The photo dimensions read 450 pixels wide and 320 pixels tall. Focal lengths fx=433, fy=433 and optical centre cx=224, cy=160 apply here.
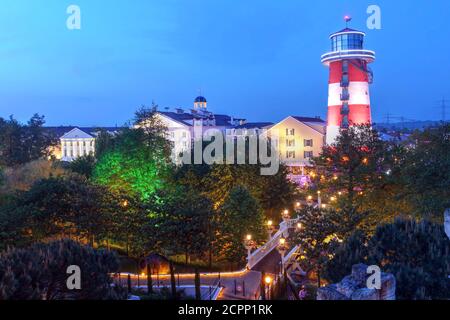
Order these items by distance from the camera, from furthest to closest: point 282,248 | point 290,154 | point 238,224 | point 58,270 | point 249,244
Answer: point 290,154 → point 238,224 → point 249,244 → point 282,248 → point 58,270

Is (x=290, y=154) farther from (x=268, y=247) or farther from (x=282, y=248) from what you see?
(x=282, y=248)

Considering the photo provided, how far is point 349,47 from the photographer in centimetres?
4491

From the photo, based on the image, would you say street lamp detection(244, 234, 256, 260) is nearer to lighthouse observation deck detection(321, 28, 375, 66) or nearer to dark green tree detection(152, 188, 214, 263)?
dark green tree detection(152, 188, 214, 263)

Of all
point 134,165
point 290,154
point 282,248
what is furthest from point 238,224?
point 290,154

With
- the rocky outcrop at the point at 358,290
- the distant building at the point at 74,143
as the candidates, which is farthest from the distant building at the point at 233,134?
the rocky outcrop at the point at 358,290

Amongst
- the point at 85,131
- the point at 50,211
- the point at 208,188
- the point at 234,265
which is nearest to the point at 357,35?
the point at 208,188

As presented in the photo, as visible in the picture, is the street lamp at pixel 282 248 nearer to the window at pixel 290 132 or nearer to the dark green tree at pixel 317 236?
the dark green tree at pixel 317 236

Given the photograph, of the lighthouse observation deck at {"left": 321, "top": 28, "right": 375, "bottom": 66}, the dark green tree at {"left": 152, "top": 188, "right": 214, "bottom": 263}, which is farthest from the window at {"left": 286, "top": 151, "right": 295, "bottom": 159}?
the dark green tree at {"left": 152, "top": 188, "right": 214, "bottom": 263}

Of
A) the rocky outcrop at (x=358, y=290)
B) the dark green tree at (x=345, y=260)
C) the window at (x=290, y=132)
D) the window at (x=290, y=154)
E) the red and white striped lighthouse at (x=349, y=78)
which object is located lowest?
the dark green tree at (x=345, y=260)

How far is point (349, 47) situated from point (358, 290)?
1617 inches

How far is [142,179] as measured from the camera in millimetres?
31172

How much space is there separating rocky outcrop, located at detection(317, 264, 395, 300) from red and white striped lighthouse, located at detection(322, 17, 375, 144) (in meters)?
36.8

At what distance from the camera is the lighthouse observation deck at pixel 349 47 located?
44500 mm

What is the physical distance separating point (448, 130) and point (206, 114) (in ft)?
168
